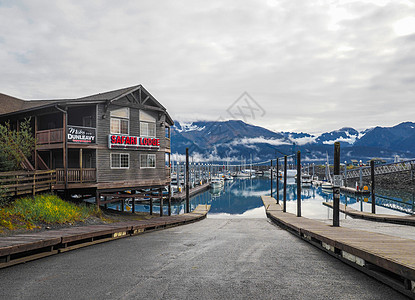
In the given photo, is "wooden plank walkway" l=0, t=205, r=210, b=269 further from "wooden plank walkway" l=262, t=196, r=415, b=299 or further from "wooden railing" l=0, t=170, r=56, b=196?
"wooden plank walkway" l=262, t=196, r=415, b=299

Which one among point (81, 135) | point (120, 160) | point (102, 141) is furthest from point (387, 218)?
point (81, 135)

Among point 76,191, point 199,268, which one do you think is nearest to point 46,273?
point 199,268

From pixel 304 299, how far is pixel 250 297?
1.10 meters

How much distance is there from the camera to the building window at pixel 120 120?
28281 mm

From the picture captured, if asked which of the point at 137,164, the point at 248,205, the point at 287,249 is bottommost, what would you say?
the point at 248,205

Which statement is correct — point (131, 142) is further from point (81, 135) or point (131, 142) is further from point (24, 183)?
point (24, 183)

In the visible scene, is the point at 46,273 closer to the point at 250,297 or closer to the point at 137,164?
the point at 250,297

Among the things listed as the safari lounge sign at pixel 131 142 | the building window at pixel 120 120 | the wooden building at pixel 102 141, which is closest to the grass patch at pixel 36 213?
the wooden building at pixel 102 141

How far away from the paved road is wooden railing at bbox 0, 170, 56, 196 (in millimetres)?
9707

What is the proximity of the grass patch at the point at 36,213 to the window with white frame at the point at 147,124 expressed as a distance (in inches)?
421

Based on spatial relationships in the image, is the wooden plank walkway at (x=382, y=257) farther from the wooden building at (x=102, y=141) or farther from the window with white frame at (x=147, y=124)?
the window with white frame at (x=147, y=124)

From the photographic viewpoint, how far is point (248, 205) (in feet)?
246

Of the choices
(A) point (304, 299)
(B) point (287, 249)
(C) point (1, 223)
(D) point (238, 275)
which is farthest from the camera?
(C) point (1, 223)

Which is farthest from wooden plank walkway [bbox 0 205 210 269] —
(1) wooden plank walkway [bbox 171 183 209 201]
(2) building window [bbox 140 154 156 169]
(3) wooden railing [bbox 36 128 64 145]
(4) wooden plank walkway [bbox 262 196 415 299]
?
(1) wooden plank walkway [bbox 171 183 209 201]
